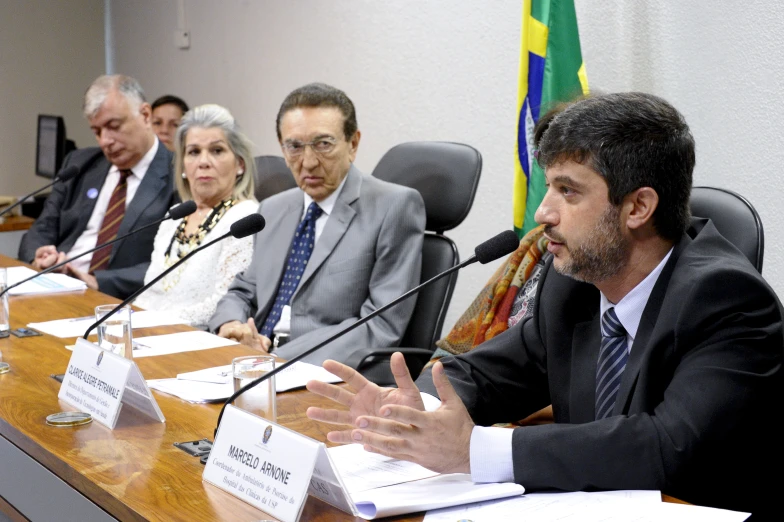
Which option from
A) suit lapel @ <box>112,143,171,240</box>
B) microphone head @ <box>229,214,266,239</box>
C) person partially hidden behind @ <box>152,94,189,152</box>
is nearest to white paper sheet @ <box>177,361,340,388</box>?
microphone head @ <box>229,214,266,239</box>

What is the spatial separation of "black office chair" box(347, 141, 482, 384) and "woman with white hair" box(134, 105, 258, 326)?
675 mm

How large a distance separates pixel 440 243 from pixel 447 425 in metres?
1.50

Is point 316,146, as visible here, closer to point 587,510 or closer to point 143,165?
point 143,165

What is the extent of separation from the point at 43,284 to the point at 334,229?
1.12 metres

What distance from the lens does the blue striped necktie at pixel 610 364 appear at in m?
1.55

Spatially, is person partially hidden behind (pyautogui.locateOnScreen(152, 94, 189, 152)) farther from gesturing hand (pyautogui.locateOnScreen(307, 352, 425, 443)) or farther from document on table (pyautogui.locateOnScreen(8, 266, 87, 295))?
gesturing hand (pyautogui.locateOnScreen(307, 352, 425, 443))

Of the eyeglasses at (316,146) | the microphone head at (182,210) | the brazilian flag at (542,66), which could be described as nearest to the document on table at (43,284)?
the eyeglasses at (316,146)

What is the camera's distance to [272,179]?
365 cm

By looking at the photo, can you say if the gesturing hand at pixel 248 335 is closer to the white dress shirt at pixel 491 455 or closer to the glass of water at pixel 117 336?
the glass of water at pixel 117 336

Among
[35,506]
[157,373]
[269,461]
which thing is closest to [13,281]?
[157,373]

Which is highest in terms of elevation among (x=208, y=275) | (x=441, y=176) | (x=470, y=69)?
(x=470, y=69)

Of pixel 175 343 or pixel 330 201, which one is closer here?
pixel 175 343

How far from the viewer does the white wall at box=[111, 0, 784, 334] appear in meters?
2.78

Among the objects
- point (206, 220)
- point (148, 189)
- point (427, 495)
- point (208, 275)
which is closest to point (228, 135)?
point (206, 220)
